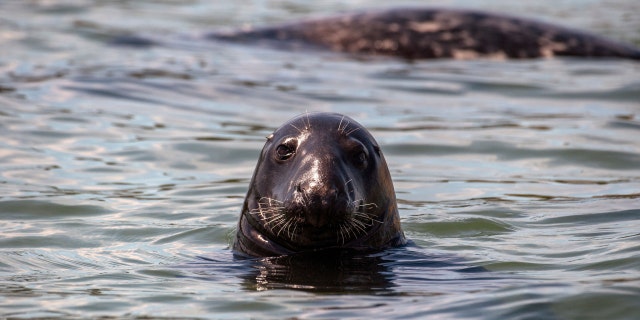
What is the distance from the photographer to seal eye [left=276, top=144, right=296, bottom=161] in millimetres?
6332

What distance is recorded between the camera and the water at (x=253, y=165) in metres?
5.53

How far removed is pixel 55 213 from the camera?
798 cm

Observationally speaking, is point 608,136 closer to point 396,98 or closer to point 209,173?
point 396,98

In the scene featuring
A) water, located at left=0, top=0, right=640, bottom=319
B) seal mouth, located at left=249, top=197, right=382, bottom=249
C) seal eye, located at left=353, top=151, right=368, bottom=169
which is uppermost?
seal eye, located at left=353, top=151, right=368, bottom=169

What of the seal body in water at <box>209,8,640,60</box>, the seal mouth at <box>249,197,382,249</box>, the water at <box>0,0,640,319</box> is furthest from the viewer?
the seal body in water at <box>209,8,640,60</box>

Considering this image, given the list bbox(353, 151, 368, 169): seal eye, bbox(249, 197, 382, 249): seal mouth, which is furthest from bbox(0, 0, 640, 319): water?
bbox(353, 151, 368, 169): seal eye

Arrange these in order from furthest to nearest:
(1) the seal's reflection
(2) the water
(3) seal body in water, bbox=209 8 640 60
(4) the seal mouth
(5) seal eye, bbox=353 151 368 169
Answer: (3) seal body in water, bbox=209 8 640 60 → (5) seal eye, bbox=353 151 368 169 → (4) the seal mouth → (1) the seal's reflection → (2) the water

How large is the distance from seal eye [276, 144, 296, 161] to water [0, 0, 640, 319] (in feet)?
1.85

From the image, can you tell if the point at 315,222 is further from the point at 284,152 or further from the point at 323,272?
the point at 284,152

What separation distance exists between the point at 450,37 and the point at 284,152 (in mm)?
8221

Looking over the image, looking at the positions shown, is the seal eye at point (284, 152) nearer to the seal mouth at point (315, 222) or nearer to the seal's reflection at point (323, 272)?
the seal mouth at point (315, 222)

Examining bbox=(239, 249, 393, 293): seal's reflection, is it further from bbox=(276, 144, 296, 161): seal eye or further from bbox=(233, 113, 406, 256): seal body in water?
bbox=(276, 144, 296, 161): seal eye

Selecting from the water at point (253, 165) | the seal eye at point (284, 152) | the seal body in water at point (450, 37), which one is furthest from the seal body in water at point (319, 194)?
the seal body in water at point (450, 37)

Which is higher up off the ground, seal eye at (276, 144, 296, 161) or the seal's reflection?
seal eye at (276, 144, 296, 161)
